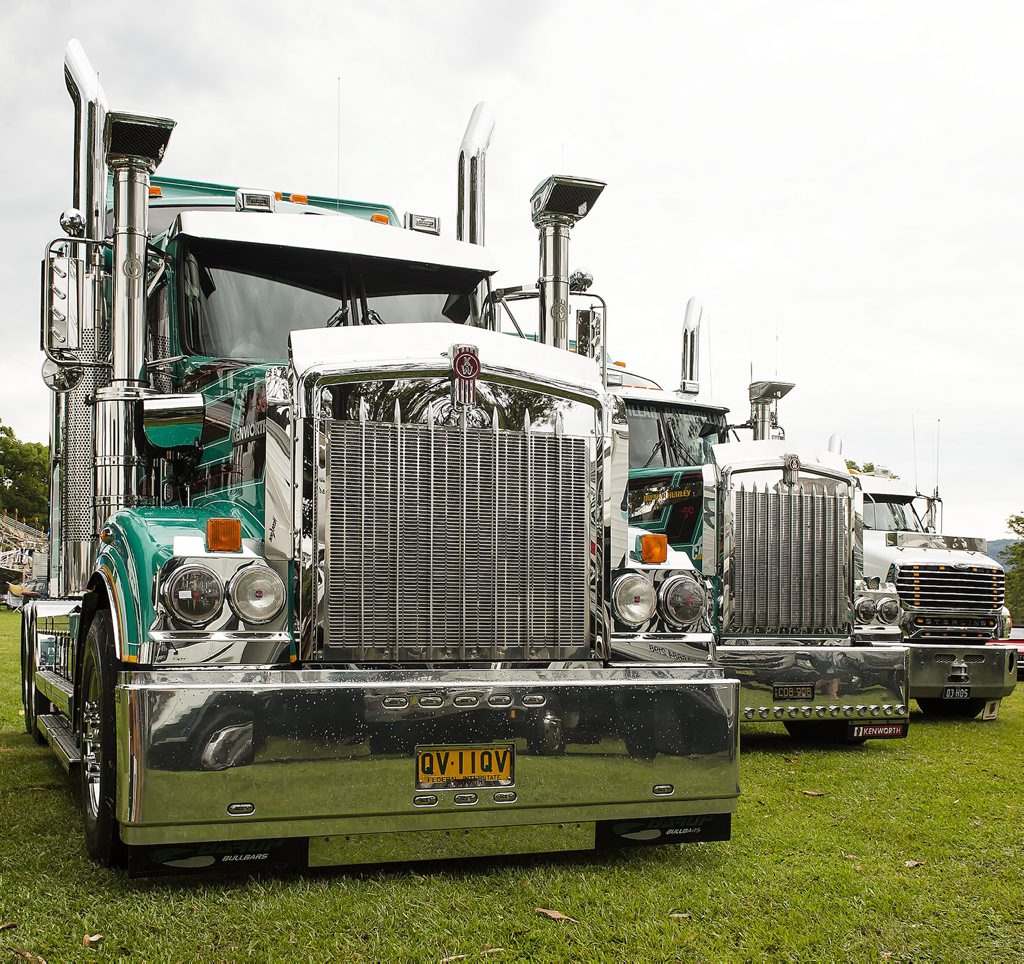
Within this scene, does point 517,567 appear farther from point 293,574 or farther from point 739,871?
point 739,871

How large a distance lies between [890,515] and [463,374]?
9.57 m

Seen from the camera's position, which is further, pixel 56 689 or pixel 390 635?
pixel 56 689

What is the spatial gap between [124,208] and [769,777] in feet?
16.3

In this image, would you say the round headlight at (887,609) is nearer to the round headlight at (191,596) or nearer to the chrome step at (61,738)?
the chrome step at (61,738)

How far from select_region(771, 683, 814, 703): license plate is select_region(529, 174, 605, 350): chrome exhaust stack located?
303 centimetres

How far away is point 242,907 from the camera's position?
14.1 feet

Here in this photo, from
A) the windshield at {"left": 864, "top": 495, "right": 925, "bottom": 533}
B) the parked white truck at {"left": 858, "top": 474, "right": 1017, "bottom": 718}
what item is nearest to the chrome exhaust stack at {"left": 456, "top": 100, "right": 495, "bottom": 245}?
the parked white truck at {"left": 858, "top": 474, "right": 1017, "bottom": 718}

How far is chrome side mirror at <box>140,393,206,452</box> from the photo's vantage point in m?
5.72

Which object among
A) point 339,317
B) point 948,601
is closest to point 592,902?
point 339,317

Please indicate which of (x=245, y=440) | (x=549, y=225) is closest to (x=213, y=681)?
(x=245, y=440)

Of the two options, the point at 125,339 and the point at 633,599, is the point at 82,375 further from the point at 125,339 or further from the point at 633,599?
the point at 633,599

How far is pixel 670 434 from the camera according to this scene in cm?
1101

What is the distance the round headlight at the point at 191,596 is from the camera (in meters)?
4.38

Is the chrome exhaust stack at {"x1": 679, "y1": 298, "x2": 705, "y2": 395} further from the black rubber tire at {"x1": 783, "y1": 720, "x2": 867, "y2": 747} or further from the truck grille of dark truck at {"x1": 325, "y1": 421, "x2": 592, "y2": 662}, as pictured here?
the truck grille of dark truck at {"x1": 325, "y1": 421, "x2": 592, "y2": 662}
